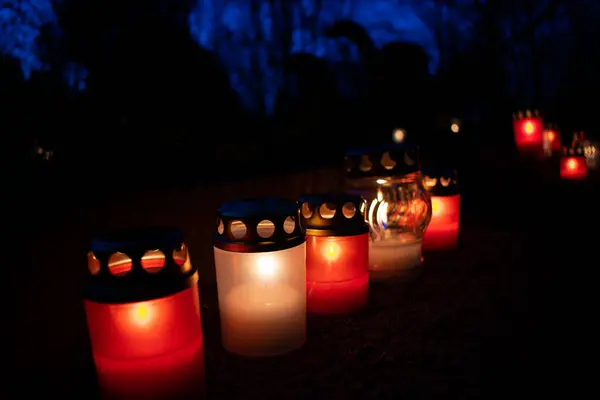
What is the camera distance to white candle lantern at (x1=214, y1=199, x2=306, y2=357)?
1.57 m

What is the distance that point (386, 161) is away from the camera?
227 centimetres

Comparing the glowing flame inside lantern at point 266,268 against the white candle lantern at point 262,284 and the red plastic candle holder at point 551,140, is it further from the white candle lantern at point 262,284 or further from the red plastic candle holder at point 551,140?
the red plastic candle holder at point 551,140

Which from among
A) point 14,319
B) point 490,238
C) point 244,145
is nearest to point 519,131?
point 490,238

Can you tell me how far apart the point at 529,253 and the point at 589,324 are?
1126 millimetres

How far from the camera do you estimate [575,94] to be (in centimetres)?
1049

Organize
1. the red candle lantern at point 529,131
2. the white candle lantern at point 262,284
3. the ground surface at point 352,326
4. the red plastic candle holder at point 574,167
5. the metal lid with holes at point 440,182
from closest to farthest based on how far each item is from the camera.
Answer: the ground surface at point 352,326 < the white candle lantern at point 262,284 < the metal lid with holes at point 440,182 < the red plastic candle holder at point 574,167 < the red candle lantern at point 529,131

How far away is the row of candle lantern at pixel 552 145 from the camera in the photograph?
5.68 metres

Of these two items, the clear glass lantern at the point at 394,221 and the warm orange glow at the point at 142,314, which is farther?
the clear glass lantern at the point at 394,221

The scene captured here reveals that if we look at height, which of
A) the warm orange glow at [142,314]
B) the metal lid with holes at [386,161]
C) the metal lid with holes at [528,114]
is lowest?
the warm orange glow at [142,314]

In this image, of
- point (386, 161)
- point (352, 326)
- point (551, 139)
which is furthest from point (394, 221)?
point (551, 139)

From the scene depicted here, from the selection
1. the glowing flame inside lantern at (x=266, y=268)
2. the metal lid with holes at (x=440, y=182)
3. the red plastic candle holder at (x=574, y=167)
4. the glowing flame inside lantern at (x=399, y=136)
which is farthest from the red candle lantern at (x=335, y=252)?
the glowing flame inside lantern at (x=399, y=136)

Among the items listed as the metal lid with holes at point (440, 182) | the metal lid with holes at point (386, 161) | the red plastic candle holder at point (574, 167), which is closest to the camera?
the metal lid with holes at point (386, 161)

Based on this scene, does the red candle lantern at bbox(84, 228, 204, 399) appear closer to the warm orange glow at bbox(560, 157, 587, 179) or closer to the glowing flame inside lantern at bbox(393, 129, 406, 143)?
the warm orange glow at bbox(560, 157, 587, 179)

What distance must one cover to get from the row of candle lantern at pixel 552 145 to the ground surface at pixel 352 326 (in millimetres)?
3626
